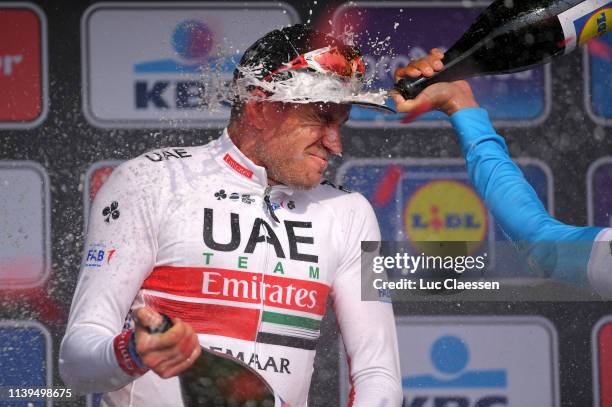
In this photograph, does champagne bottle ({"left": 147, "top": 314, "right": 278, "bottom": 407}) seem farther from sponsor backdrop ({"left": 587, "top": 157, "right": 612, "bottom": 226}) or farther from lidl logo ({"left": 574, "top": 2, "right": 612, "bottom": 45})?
sponsor backdrop ({"left": 587, "top": 157, "right": 612, "bottom": 226})

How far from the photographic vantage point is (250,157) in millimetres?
2568

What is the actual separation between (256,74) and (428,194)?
111 centimetres

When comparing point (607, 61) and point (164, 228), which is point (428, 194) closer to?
point (607, 61)

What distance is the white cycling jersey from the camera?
2.39m

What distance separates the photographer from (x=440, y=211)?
134 inches

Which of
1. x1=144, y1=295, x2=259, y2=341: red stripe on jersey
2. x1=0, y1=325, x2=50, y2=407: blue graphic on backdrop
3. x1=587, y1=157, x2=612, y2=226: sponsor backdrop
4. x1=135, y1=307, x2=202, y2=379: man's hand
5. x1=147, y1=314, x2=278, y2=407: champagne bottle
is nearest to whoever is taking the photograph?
x1=135, y1=307, x2=202, y2=379: man's hand

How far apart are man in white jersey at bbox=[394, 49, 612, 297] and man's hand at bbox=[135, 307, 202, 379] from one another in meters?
0.81

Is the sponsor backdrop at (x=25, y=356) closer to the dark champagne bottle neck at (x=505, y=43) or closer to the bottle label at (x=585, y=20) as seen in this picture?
the dark champagne bottle neck at (x=505, y=43)

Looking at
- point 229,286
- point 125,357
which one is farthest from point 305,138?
point 125,357

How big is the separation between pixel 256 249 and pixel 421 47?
4.05 ft

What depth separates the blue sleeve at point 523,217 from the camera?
7.14 feet

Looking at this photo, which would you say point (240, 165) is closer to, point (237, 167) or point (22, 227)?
point (237, 167)

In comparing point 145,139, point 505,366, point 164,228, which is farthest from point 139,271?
point 505,366

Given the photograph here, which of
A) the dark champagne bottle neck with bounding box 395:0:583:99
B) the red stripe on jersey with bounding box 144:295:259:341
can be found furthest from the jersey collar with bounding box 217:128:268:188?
the dark champagne bottle neck with bounding box 395:0:583:99
